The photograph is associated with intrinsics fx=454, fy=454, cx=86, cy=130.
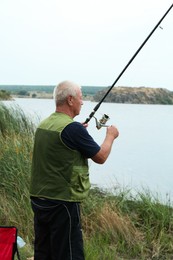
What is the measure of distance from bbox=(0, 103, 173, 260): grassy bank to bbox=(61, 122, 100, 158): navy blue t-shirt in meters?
1.63

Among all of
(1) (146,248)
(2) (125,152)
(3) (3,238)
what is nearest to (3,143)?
(1) (146,248)

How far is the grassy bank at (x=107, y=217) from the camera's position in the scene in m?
4.89

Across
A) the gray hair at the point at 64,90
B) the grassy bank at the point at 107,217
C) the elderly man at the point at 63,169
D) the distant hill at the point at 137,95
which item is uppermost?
the gray hair at the point at 64,90

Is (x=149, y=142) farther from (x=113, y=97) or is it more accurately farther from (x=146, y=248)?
(x=113, y=97)

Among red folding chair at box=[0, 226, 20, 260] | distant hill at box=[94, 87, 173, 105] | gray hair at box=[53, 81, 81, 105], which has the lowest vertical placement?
distant hill at box=[94, 87, 173, 105]

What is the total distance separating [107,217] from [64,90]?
2705mm

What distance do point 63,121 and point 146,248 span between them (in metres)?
2.77

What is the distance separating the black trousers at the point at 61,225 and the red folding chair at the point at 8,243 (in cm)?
18

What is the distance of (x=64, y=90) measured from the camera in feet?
9.36

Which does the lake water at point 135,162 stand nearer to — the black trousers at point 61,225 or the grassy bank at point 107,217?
the grassy bank at point 107,217

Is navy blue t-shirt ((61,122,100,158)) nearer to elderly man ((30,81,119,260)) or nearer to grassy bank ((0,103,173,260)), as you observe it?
elderly man ((30,81,119,260))

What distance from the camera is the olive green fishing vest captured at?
2.80 metres

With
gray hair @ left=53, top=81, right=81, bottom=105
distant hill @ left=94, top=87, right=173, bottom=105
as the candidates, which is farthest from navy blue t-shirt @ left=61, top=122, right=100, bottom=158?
distant hill @ left=94, top=87, right=173, bottom=105

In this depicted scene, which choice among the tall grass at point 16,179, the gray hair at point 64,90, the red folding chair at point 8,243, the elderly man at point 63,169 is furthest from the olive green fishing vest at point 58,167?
the tall grass at point 16,179
